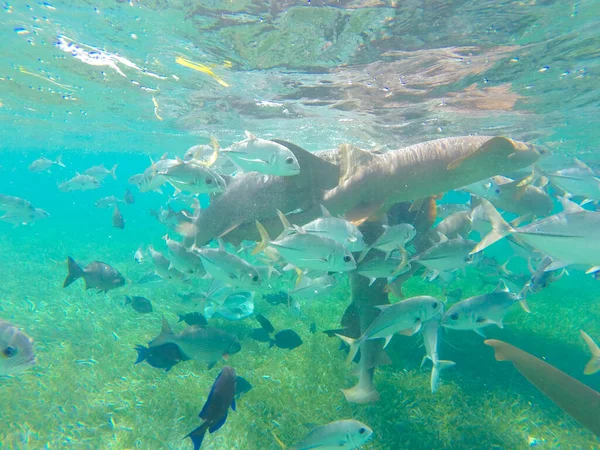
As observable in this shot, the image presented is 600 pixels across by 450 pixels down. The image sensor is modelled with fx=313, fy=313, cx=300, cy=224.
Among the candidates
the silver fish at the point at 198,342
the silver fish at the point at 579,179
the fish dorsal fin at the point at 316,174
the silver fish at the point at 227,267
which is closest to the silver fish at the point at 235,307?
the silver fish at the point at 198,342

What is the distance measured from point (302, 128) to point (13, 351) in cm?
1958

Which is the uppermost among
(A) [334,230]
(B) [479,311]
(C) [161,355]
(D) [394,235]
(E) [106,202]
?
(A) [334,230]

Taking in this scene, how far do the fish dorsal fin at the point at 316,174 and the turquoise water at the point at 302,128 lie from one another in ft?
12.2

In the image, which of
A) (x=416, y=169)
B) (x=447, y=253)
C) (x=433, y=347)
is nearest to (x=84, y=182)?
(x=416, y=169)

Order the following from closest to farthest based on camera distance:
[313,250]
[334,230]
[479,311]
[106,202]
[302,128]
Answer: [313,250] < [334,230] < [479,311] < [106,202] < [302,128]

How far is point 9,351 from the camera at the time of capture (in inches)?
129

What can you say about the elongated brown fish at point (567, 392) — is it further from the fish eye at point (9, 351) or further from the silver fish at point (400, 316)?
the fish eye at point (9, 351)

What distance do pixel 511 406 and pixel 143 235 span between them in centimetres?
3203

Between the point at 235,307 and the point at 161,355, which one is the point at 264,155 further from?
the point at 235,307

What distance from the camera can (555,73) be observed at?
11.1m

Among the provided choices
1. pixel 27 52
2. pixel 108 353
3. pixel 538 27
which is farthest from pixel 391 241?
pixel 27 52

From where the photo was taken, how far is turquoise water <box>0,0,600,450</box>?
19.0 feet

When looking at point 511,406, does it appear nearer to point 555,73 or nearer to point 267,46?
point 555,73

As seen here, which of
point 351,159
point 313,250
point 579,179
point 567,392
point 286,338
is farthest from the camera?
point 579,179
